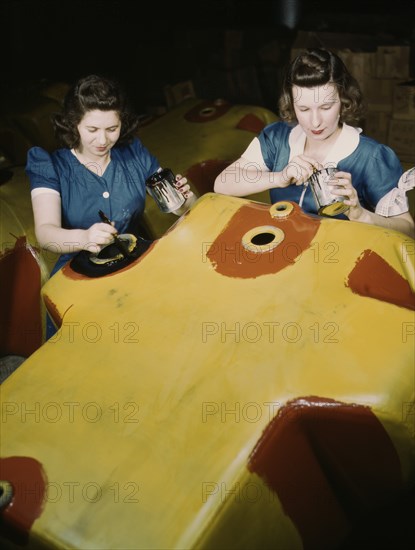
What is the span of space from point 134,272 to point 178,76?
195 inches

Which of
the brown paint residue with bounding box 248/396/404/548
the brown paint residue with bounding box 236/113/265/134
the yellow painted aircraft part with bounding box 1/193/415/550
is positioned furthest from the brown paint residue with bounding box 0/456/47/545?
the brown paint residue with bounding box 236/113/265/134

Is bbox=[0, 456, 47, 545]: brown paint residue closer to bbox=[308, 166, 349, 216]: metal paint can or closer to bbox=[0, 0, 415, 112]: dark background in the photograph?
bbox=[308, 166, 349, 216]: metal paint can

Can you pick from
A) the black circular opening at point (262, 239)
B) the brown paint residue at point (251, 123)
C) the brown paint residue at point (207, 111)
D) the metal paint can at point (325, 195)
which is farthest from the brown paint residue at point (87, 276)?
the brown paint residue at point (207, 111)

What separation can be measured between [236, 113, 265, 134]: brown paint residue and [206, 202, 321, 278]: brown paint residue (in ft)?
5.06

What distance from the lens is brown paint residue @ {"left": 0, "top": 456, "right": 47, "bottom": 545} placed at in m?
1.00

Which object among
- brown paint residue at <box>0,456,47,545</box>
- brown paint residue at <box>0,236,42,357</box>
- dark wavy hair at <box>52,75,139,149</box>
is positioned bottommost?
brown paint residue at <box>0,236,42,357</box>

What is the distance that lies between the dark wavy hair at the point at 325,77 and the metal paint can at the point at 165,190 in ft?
1.57

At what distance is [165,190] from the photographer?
167cm

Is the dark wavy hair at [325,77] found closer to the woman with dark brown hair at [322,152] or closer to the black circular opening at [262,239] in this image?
the woman with dark brown hair at [322,152]

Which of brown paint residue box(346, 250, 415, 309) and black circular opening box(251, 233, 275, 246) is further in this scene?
black circular opening box(251, 233, 275, 246)

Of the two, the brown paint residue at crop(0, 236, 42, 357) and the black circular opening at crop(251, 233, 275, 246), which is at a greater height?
the black circular opening at crop(251, 233, 275, 246)

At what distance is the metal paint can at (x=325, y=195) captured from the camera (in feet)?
4.80

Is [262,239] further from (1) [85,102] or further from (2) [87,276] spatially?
(1) [85,102]

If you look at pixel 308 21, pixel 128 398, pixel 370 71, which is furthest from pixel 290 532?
pixel 308 21
